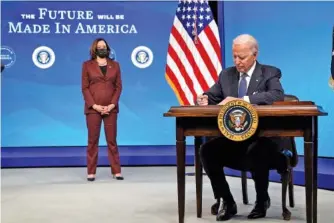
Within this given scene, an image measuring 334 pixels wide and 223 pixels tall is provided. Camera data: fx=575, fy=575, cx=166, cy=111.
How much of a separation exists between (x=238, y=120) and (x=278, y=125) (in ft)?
0.83

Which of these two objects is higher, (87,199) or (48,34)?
(48,34)

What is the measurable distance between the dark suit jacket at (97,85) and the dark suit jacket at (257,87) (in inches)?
94.0

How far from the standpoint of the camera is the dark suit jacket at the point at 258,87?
374 cm

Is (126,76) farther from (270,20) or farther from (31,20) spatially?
(270,20)

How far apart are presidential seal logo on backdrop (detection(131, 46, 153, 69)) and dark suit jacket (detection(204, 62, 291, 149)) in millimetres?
4163

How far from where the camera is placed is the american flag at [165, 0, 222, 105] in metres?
6.51

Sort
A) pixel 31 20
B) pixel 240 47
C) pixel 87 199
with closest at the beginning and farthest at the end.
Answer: pixel 240 47 < pixel 87 199 < pixel 31 20

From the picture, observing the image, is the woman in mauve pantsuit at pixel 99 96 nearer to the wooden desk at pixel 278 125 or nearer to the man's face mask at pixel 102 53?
the man's face mask at pixel 102 53

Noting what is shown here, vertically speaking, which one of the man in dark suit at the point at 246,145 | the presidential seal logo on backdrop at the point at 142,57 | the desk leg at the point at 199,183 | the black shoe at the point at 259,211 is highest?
the presidential seal logo on backdrop at the point at 142,57

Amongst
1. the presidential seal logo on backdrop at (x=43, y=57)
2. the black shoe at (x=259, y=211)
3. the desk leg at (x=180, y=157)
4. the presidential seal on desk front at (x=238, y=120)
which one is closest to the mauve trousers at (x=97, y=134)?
the presidential seal logo on backdrop at (x=43, y=57)

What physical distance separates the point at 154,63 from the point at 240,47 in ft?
14.6

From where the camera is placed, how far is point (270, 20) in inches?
279

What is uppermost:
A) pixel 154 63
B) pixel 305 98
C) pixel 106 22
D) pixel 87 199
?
pixel 106 22

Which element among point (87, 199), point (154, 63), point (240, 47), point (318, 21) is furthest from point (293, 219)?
point (154, 63)
